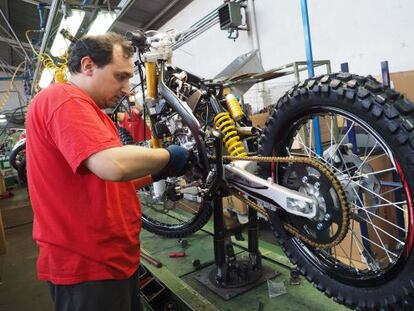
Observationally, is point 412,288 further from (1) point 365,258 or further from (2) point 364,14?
(2) point 364,14

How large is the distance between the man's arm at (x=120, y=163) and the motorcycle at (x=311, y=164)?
1.26 ft

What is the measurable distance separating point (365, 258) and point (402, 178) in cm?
39

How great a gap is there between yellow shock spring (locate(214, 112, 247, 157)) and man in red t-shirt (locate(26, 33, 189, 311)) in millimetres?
332

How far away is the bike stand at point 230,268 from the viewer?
5.26 ft

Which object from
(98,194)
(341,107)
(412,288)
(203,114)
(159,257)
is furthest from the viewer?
(159,257)

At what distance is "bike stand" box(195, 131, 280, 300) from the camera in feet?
5.26

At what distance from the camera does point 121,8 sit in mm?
3076

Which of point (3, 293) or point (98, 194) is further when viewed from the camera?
point (3, 293)

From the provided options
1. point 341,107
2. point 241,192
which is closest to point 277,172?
point 241,192

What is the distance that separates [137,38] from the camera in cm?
166

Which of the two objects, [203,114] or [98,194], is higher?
[203,114]

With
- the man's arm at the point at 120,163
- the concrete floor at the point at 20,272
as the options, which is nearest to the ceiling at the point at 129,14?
the concrete floor at the point at 20,272

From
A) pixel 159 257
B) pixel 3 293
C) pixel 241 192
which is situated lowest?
pixel 3 293

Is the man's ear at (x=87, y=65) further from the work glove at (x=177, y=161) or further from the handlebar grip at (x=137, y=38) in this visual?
the handlebar grip at (x=137, y=38)
